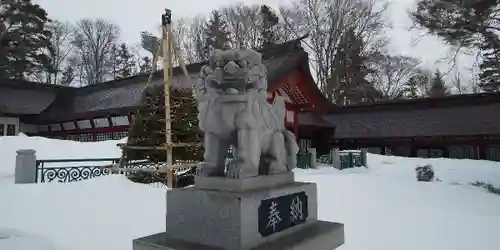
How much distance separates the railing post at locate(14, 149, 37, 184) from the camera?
862 centimetres

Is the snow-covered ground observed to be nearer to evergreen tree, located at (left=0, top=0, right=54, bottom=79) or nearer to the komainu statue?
the komainu statue

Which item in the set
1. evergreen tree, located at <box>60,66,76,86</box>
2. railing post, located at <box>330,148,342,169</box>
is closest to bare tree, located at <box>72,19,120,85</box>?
evergreen tree, located at <box>60,66,76,86</box>

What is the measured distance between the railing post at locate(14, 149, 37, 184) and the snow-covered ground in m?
0.42

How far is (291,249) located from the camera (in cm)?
276

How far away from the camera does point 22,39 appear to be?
27.7 m

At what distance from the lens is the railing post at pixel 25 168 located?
862 cm

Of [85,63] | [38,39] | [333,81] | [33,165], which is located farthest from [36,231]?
[85,63]

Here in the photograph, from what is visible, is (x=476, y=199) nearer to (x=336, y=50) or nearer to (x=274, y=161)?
(x=274, y=161)

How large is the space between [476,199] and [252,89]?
717cm

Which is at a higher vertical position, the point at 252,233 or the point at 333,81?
the point at 333,81

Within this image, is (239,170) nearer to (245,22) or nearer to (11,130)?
(11,130)

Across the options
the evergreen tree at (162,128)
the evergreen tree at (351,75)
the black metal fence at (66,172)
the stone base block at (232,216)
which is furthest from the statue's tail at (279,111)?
the evergreen tree at (351,75)

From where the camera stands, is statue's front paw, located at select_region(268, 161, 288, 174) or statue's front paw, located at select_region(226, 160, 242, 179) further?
statue's front paw, located at select_region(268, 161, 288, 174)

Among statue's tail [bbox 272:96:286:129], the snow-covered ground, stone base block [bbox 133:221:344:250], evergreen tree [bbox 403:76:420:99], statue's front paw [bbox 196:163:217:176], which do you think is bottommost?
the snow-covered ground
